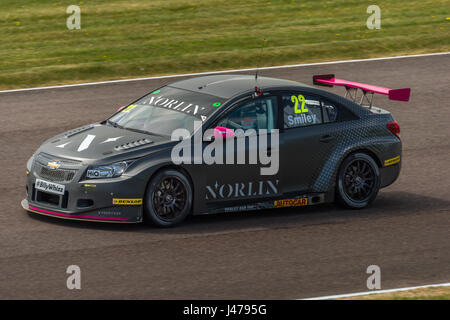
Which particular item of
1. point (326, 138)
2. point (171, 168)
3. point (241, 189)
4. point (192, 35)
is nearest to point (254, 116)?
point (241, 189)

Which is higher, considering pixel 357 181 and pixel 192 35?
pixel 192 35

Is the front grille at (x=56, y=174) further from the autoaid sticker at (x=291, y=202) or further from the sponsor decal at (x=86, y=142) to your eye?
the autoaid sticker at (x=291, y=202)

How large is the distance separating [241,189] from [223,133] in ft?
2.26

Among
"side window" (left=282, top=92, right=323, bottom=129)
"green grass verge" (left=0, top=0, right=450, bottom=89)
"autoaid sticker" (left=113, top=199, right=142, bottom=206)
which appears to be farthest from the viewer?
"green grass verge" (left=0, top=0, right=450, bottom=89)

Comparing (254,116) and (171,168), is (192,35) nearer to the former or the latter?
(254,116)

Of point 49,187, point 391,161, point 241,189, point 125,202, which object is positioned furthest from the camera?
point 391,161

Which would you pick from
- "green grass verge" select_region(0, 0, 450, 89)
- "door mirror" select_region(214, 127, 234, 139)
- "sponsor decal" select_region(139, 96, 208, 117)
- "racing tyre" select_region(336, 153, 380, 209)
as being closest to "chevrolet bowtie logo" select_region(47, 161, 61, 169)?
"sponsor decal" select_region(139, 96, 208, 117)

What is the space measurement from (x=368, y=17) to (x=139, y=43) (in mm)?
6354

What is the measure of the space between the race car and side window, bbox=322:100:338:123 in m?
0.02

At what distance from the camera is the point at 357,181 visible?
1141cm

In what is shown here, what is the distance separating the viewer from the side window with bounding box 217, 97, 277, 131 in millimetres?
10680

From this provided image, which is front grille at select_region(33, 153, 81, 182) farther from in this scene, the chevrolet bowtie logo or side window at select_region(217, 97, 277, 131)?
side window at select_region(217, 97, 277, 131)

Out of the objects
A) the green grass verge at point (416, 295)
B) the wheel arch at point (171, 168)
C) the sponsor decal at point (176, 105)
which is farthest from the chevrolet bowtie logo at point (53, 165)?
the green grass verge at point (416, 295)

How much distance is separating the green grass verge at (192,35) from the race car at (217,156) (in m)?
7.32
